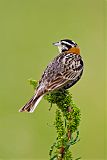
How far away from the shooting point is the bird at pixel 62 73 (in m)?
4.35

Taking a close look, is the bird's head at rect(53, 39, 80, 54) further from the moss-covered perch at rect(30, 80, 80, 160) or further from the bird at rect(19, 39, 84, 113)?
the moss-covered perch at rect(30, 80, 80, 160)

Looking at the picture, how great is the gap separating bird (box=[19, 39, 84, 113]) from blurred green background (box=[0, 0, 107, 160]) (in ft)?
3.28

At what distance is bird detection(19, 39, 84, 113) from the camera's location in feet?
14.3

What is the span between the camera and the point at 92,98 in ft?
27.1

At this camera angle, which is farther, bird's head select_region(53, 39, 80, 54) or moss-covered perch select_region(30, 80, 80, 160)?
bird's head select_region(53, 39, 80, 54)

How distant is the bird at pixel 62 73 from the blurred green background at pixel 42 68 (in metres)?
1.00

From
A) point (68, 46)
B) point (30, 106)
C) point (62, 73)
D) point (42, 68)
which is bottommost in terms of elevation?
point (30, 106)

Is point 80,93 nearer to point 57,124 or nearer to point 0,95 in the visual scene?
point 0,95

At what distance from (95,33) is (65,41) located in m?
4.76

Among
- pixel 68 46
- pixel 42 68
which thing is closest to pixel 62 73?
pixel 68 46

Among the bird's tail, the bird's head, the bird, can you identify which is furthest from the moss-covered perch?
the bird's head

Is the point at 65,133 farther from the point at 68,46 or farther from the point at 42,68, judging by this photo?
the point at 42,68

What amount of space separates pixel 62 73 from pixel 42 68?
4000 mm

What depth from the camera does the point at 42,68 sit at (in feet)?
29.1
